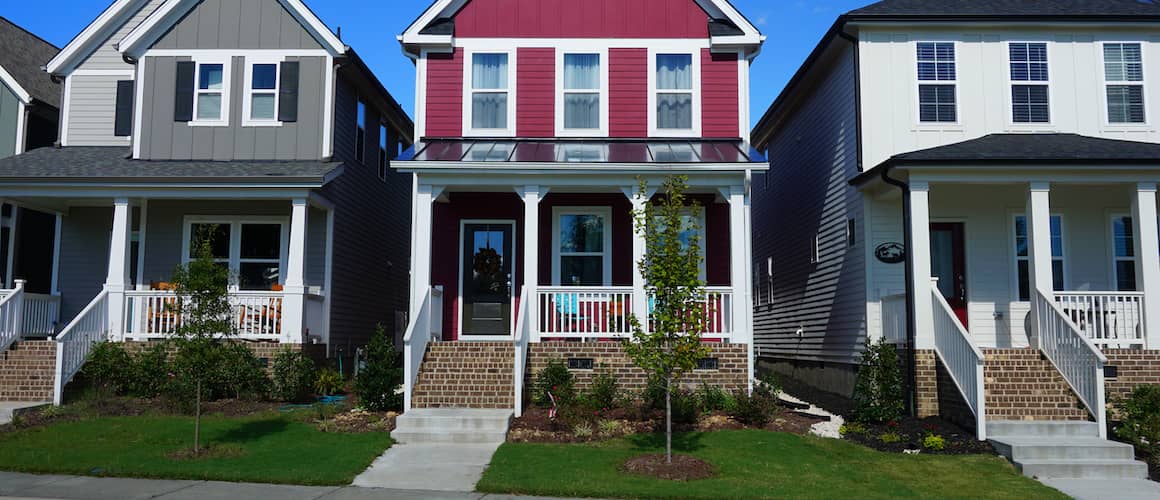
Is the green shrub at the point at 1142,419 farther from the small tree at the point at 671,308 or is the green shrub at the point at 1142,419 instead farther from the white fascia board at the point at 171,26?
the white fascia board at the point at 171,26

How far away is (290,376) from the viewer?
14.4 meters

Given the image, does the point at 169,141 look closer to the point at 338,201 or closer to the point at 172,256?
the point at 172,256

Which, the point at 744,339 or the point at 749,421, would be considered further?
the point at 744,339

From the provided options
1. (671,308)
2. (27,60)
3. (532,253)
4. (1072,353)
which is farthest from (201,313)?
(27,60)

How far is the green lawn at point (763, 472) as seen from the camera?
9164mm

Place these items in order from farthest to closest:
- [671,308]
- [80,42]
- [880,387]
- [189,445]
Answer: [80,42]
[880,387]
[189,445]
[671,308]

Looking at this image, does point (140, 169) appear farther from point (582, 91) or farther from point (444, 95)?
point (582, 91)

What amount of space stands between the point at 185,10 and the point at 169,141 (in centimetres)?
262

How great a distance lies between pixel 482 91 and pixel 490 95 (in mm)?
168

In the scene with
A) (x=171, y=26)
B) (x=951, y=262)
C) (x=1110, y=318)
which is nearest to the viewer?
(x=1110, y=318)

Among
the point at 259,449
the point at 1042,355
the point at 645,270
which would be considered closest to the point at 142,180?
the point at 259,449

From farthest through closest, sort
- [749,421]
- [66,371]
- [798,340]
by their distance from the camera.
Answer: [798,340] < [66,371] < [749,421]

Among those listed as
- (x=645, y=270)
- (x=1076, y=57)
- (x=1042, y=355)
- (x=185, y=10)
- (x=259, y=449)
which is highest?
(x=185, y=10)

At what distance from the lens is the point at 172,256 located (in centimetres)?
1736
